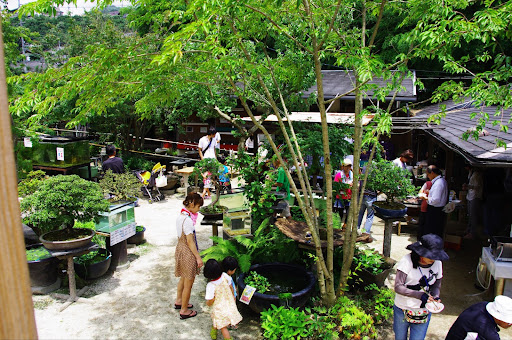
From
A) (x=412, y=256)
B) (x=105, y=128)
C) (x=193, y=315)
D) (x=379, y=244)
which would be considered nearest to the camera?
(x=412, y=256)

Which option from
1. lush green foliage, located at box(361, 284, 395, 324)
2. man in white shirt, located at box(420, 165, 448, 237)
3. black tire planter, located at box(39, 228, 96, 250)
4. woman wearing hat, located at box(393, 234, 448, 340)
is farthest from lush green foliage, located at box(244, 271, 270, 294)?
man in white shirt, located at box(420, 165, 448, 237)

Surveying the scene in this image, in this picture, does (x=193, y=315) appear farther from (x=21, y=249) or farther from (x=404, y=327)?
(x=21, y=249)

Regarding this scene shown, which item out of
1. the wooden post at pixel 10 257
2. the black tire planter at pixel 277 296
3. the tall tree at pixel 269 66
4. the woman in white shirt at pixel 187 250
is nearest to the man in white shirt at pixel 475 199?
the tall tree at pixel 269 66

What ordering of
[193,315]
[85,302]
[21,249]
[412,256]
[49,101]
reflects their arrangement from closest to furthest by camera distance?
[21,249], [412,256], [49,101], [193,315], [85,302]

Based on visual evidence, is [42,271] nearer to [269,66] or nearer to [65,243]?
[65,243]

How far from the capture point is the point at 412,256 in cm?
430

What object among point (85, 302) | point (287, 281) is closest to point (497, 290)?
point (287, 281)

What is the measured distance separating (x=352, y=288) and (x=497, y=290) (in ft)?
7.25

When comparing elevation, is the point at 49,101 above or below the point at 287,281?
above

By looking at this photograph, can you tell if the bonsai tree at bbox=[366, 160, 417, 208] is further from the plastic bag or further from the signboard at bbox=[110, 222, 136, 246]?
the plastic bag

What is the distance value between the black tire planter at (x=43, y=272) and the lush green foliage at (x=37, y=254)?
3.7 inches

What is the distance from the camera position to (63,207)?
601 centimetres

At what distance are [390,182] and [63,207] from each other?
590 centimetres

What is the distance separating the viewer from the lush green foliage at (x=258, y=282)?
5.69m
